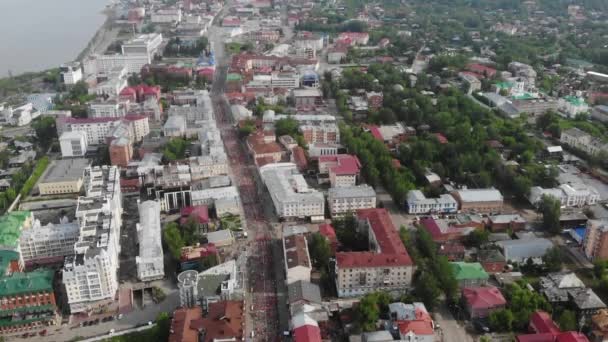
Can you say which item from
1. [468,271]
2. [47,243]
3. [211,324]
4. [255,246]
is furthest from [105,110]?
[468,271]

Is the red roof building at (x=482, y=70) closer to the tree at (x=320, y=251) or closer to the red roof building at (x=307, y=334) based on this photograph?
the tree at (x=320, y=251)

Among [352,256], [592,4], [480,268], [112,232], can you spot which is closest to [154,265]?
[112,232]

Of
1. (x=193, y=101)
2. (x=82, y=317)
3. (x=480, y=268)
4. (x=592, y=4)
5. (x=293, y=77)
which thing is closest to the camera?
(x=82, y=317)

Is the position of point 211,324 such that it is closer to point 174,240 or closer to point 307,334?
point 307,334

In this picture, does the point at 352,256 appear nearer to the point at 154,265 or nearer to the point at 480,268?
the point at 480,268

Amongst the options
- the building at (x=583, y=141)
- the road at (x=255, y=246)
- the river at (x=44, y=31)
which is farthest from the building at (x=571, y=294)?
the river at (x=44, y=31)

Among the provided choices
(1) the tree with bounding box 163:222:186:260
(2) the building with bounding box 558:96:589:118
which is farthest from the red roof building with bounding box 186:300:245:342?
(2) the building with bounding box 558:96:589:118

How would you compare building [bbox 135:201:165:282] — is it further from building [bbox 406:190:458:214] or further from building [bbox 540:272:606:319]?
building [bbox 540:272:606:319]
